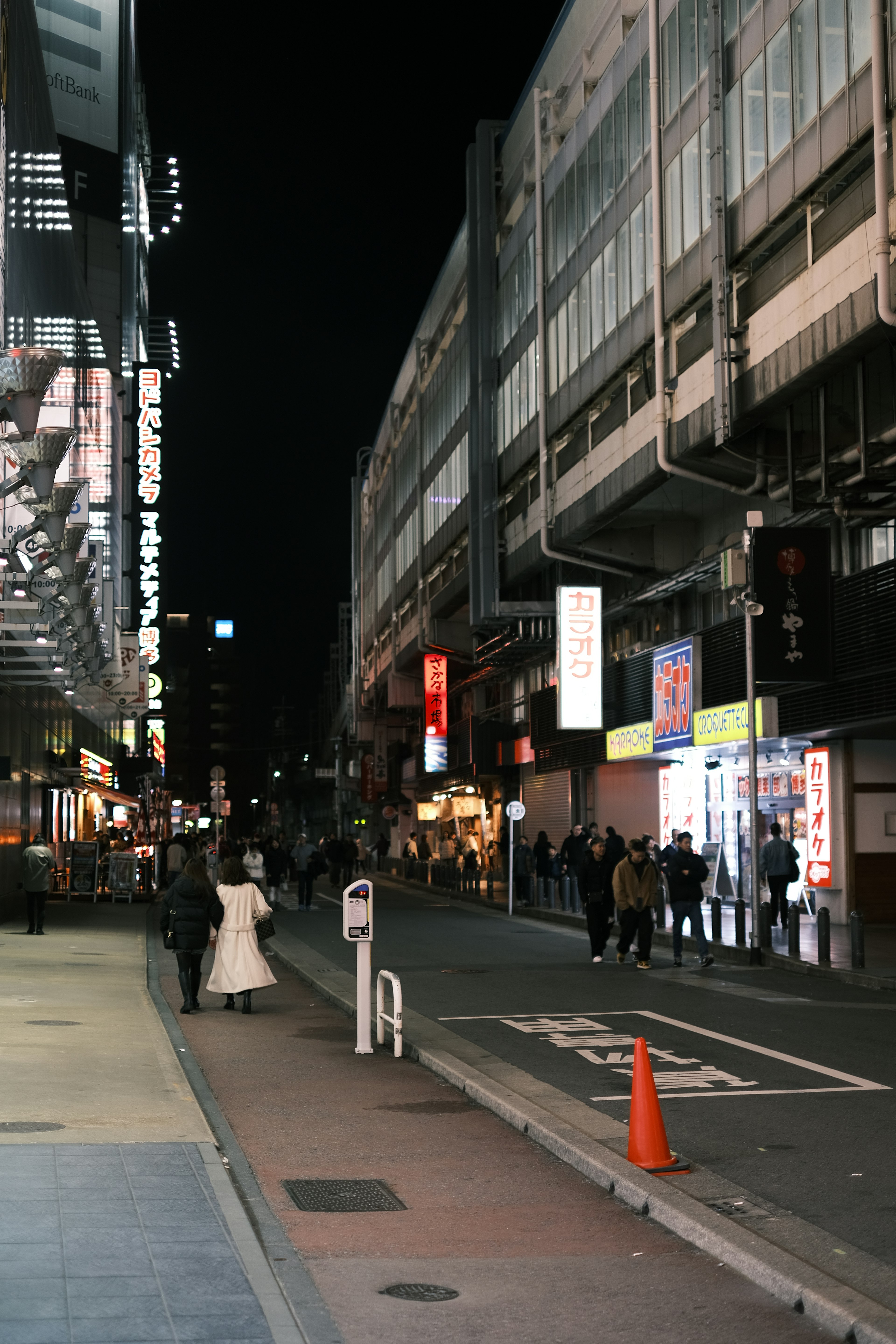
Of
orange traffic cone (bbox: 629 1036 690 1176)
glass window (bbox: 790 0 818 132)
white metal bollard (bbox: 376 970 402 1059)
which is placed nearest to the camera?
orange traffic cone (bbox: 629 1036 690 1176)

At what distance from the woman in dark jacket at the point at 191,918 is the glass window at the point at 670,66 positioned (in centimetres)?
2073

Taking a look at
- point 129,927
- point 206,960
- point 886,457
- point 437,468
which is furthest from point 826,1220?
point 437,468

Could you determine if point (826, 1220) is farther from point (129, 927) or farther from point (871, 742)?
point (129, 927)

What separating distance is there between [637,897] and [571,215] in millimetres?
23183

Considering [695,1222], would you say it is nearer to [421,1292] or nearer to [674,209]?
[421,1292]

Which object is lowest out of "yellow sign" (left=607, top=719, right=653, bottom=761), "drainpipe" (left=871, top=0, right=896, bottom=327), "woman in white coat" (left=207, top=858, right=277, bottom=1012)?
"woman in white coat" (left=207, top=858, right=277, bottom=1012)

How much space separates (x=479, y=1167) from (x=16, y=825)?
2584cm

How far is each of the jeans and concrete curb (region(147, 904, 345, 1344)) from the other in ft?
36.3

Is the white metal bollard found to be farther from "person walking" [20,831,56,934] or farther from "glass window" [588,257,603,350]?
"glass window" [588,257,603,350]

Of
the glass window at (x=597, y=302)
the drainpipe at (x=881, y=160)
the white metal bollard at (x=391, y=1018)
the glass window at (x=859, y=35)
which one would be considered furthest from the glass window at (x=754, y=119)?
the white metal bollard at (x=391, y=1018)

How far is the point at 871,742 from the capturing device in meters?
27.7

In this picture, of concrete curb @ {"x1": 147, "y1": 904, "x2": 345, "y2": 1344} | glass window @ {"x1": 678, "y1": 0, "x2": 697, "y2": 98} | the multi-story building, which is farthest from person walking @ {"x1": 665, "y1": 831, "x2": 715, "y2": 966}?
Result: glass window @ {"x1": 678, "y1": 0, "x2": 697, "y2": 98}

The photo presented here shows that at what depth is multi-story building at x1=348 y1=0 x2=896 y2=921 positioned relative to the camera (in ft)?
76.6

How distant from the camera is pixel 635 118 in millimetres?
32562
